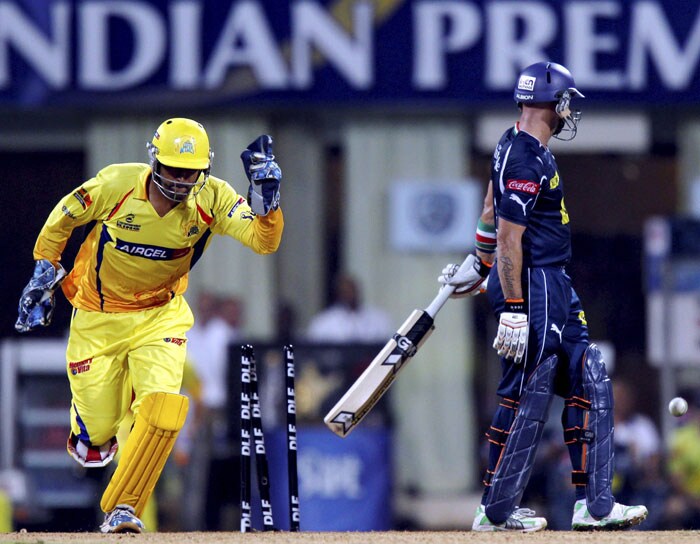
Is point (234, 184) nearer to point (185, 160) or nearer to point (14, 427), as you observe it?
point (14, 427)

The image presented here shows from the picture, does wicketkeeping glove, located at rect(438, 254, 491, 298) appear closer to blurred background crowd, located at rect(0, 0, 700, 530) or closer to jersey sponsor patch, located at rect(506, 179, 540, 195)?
jersey sponsor patch, located at rect(506, 179, 540, 195)

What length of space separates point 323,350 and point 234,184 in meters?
2.17

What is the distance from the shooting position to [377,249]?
15.6 metres

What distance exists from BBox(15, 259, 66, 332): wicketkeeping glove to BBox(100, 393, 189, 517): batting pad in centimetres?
73

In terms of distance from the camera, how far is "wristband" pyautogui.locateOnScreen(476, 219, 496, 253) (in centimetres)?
898

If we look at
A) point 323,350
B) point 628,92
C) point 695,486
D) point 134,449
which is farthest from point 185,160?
point 628,92

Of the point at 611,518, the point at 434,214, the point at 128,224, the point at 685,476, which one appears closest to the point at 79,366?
the point at 128,224

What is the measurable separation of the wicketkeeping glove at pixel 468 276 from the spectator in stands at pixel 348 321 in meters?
5.60

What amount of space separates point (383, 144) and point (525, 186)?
7526mm

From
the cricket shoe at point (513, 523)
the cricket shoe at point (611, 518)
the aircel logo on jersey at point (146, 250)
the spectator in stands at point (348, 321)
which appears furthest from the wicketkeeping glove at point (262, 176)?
the spectator in stands at point (348, 321)

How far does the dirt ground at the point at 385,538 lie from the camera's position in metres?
7.94

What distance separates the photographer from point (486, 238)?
9.00 metres

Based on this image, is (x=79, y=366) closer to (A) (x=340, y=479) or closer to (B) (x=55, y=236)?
(B) (x=55, y=236)

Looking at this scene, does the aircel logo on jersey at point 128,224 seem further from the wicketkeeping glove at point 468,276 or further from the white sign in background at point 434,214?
the white sign in background at point 434,214
